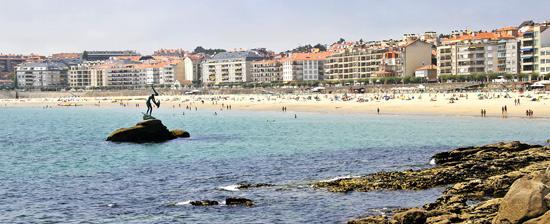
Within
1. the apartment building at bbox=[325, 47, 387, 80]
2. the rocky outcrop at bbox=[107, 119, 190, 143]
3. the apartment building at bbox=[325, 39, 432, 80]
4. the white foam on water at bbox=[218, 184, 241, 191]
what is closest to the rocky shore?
the white foam on water at bbox=[218, 184, 241, 191]

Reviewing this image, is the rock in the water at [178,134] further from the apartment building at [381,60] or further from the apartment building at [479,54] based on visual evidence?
→ the apartment building at [381,60]

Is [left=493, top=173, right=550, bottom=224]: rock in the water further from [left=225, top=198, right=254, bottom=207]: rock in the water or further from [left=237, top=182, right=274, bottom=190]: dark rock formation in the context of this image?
[left=237, top=182, right=274, bottom=190]: dark rock formation

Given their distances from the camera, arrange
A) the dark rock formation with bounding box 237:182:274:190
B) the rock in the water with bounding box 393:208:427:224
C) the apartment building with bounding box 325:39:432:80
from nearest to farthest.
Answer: the rock in the water with bounding box 393:208:427:224
the dark rock formation with bounding box 237:182:274:190
the apartment building with bounding box 325:39:432:80

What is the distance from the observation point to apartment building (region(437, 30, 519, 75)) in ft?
500

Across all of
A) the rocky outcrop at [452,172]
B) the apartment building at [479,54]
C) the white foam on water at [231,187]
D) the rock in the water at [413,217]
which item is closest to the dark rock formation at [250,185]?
the white foam on water at [231,187]

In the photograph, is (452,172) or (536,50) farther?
(536,50)

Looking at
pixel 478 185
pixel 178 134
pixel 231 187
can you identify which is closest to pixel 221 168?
pixel 231 187

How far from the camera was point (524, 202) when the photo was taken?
643 inches

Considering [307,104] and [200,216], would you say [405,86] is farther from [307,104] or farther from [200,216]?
[200,216]

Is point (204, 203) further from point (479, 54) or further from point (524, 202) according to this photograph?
point (479, 54)

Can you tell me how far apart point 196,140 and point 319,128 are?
14.9 meters

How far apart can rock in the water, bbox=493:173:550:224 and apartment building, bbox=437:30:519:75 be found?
454 ft

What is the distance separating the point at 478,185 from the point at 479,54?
455ft

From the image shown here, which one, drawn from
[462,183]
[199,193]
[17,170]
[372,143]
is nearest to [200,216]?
[199,193]
